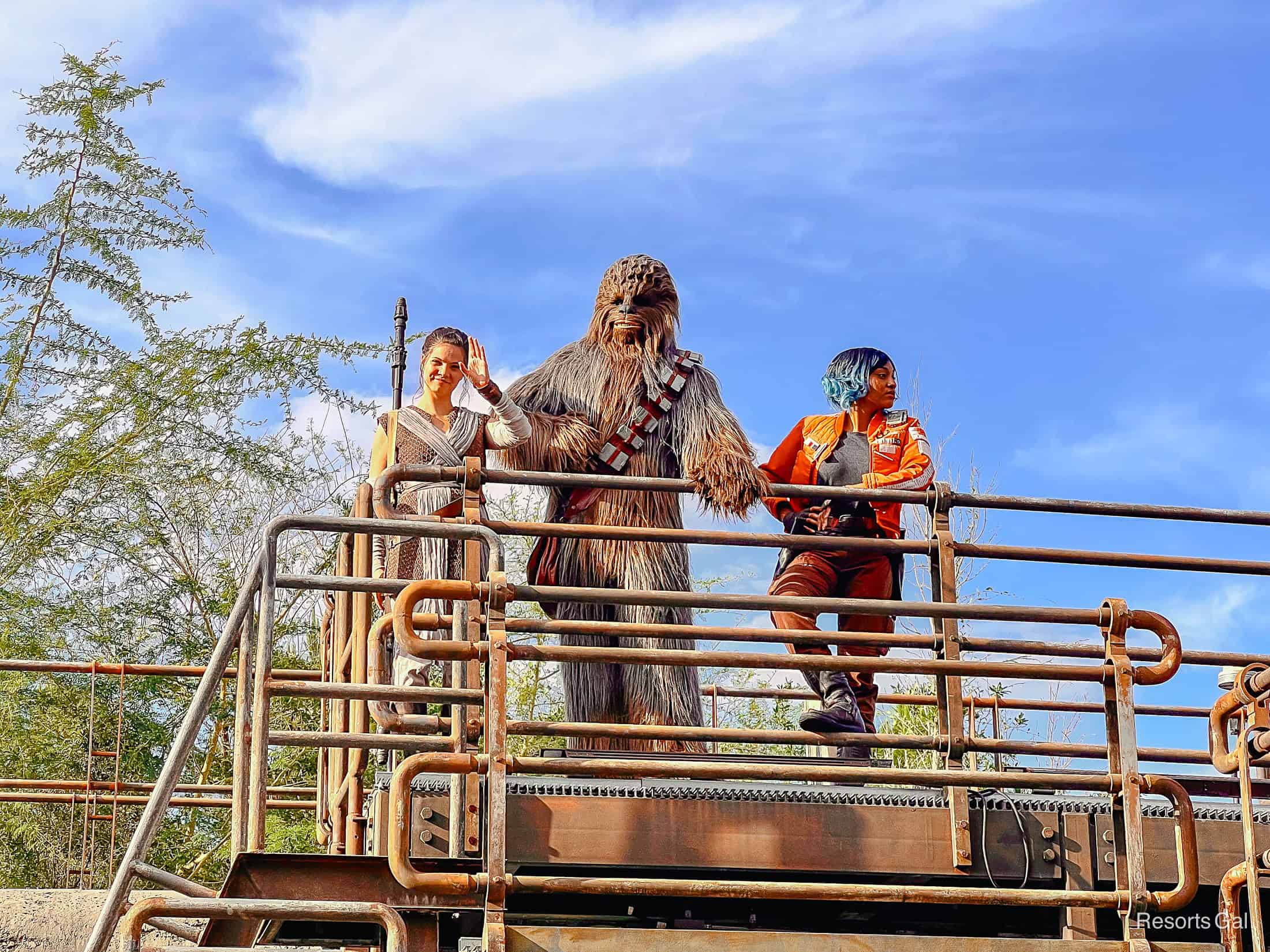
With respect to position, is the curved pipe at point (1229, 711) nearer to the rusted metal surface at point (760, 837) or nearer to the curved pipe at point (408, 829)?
the rusted metal surface at point (760, 837)

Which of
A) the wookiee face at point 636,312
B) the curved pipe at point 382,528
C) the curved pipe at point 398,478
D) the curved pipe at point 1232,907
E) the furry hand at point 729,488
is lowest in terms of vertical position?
the curved pipe at point 1232,907

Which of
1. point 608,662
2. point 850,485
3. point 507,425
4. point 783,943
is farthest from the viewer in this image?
point 850,485

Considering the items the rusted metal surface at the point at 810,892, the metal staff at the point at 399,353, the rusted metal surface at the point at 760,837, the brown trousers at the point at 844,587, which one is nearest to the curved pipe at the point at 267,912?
the rusted metal surface at the point at 810,892

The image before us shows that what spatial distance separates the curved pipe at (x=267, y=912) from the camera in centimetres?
402

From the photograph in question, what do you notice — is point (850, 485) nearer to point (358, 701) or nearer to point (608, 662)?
point (608, 662)

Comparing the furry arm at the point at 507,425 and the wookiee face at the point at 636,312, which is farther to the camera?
the wookiee face at the point at 636,312

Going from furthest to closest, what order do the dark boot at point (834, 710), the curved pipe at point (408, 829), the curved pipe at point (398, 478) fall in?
the dark boot at point (834, 710)
the curved pipe at point (398, 478)
the curved pipe at point (408, 829)

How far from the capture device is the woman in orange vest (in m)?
6.62

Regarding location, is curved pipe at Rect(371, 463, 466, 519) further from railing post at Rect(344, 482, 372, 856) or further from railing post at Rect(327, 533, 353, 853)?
railing post at Rect(327, 533, 353, 853)

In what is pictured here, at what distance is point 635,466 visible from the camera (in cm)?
691

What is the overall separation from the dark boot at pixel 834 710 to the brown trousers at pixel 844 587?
215 millimetres

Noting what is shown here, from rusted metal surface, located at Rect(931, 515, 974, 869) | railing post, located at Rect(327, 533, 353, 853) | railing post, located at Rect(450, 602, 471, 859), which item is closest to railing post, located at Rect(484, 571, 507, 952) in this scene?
railing post, located at Rect(450, 602, 471, 859)

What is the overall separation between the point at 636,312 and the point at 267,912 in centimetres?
366

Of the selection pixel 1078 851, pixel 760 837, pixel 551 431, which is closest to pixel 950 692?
pixel 1078 851
